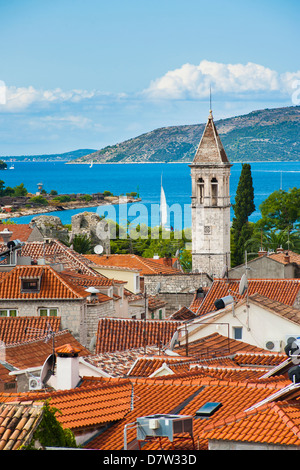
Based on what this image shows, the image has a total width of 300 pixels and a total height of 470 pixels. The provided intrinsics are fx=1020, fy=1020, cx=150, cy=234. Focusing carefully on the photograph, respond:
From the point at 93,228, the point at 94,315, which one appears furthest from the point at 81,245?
the point at 94,315

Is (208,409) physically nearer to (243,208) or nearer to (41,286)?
(41,286)

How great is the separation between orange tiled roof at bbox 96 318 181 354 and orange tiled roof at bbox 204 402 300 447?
1405 cm

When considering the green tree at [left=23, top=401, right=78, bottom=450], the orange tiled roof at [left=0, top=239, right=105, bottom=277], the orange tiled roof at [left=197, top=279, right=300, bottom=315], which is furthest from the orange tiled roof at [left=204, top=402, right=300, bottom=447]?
the orange tiled roof at [left=0, top=239, right=105, bottom=277]

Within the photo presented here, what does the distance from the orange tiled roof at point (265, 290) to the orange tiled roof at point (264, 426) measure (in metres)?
21.9

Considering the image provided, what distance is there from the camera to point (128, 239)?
307 feet

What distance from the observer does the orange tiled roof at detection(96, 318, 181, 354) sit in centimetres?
2402

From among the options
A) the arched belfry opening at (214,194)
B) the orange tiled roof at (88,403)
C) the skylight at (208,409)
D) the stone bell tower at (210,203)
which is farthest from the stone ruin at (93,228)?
the skylight at (208,409)

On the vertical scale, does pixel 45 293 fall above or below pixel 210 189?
below

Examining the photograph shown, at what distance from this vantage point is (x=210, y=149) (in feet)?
243

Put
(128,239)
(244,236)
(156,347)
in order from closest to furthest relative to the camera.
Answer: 1. (156,347)
2. (244,236)
3. (128,239)

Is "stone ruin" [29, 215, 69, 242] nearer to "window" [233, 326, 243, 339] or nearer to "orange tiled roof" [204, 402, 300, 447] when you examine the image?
"window" [233, 326, 243, 339]
